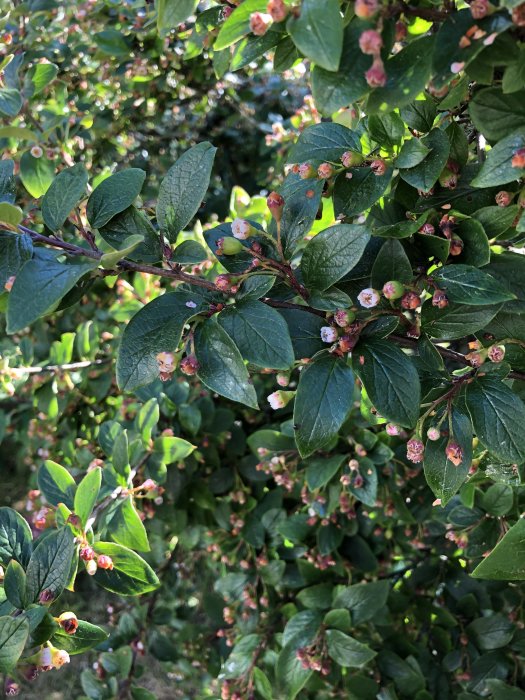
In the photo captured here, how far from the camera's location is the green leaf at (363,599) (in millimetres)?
1229

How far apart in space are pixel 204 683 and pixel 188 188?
6.14 ft

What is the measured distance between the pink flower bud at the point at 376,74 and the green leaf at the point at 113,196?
29 centimetres

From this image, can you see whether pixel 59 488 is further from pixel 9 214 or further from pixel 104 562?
pixel 9 214

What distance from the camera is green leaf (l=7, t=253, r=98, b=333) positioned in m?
0.56

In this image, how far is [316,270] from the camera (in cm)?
68

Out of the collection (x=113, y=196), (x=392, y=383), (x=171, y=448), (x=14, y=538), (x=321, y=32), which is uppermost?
(x=321, y=32)

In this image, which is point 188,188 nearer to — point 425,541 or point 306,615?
point 306,615

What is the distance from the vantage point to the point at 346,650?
114cm

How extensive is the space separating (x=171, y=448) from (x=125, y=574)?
15.9 inches

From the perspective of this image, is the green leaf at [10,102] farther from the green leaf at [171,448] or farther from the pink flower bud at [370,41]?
the pink flower bud at [370,41]

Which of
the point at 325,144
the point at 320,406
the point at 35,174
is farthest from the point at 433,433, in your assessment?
the point at 35,174

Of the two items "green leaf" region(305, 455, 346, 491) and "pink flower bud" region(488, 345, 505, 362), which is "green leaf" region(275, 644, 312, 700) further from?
"pink flower bud" region(488, 345, 505, 362)

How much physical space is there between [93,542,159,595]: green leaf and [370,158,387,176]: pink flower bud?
0.55 meters

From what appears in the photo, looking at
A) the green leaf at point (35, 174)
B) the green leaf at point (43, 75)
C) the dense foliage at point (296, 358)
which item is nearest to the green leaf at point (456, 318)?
Answer: the dense foliage at point (296, 358)
